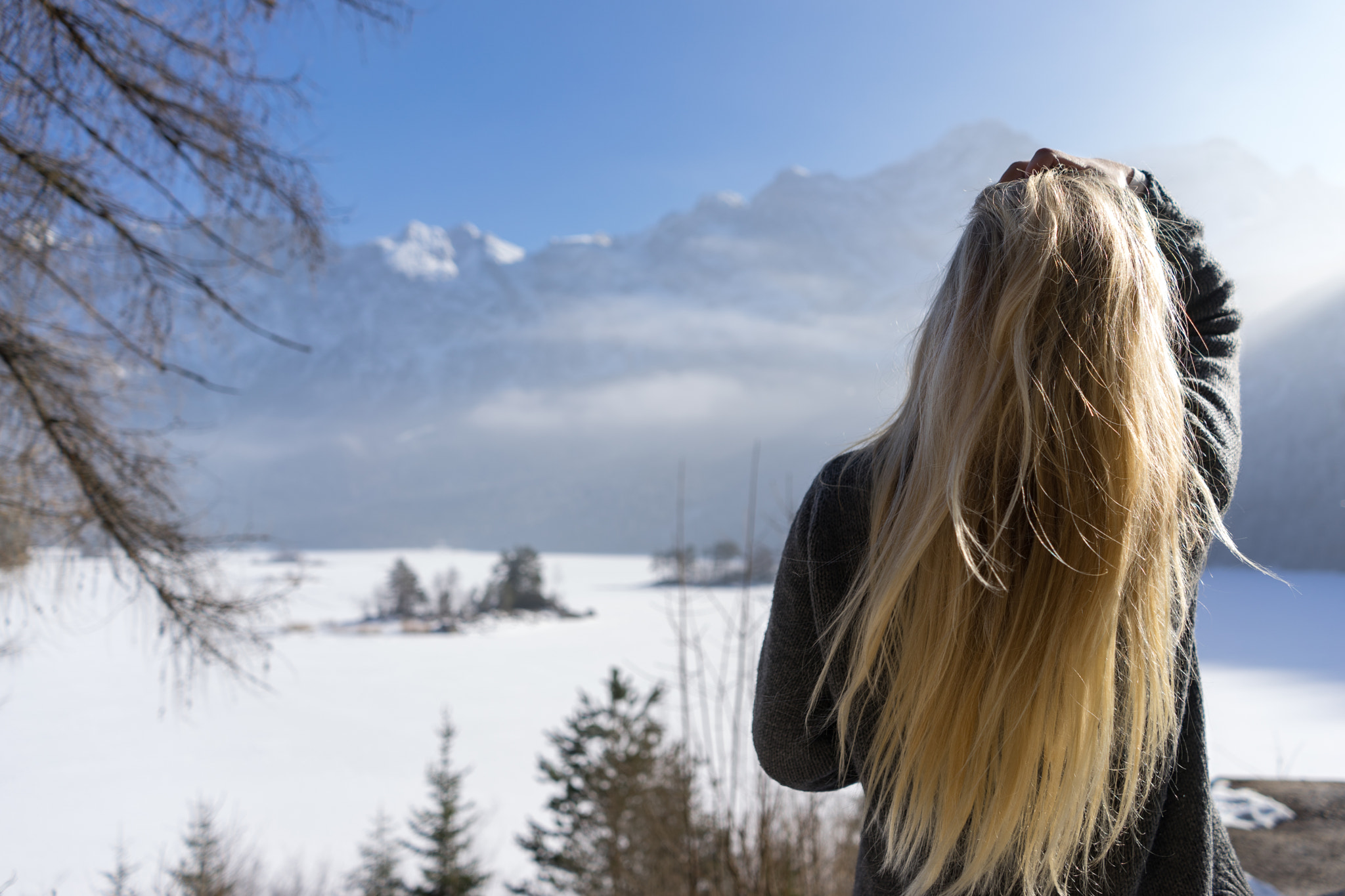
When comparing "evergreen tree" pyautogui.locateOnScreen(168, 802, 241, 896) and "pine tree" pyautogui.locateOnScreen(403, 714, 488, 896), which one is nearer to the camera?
"evergreen tree" pyautogui.locateOnScreen(168, 802, 241, 896)

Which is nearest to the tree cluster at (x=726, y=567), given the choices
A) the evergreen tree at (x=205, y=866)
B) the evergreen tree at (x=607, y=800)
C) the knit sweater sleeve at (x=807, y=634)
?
the knit sweater sleeve at (x=807, y=634)

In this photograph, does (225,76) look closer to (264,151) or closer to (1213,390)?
(264,151)

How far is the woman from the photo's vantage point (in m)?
0.59

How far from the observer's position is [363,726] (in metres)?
22.1

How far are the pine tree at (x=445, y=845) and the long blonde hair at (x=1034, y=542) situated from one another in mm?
9601

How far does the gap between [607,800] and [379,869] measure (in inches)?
212

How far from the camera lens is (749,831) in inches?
101

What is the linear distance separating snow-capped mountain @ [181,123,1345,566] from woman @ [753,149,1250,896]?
48.2 metres

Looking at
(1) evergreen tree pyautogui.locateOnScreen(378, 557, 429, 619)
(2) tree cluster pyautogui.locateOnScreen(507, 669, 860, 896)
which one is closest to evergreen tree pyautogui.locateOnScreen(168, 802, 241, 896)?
(2) tree cluster pyautogui.locateOnScreen(507, 669, 860, 896)

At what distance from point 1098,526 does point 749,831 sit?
2.43 m

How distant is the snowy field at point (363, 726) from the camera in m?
13.7

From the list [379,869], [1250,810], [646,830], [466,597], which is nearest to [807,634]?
[1250,810]

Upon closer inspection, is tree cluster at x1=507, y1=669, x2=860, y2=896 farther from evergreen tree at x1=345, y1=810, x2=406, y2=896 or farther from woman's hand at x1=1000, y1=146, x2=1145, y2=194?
evergreen tree at x1=345, y1=810, x2=406, y2=896

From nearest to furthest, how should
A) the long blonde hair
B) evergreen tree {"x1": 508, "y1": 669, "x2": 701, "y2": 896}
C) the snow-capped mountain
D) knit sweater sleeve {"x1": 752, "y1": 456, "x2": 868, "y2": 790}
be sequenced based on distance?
the long blonde hair < knit sweater sleeve {"x1": 752, "y1": 456, "x2": 868, "y2": 790} < evergreen tree {"x1": 508, "y1": 669, "x2": 701, "y2": 896} < the snow-capped mountain
